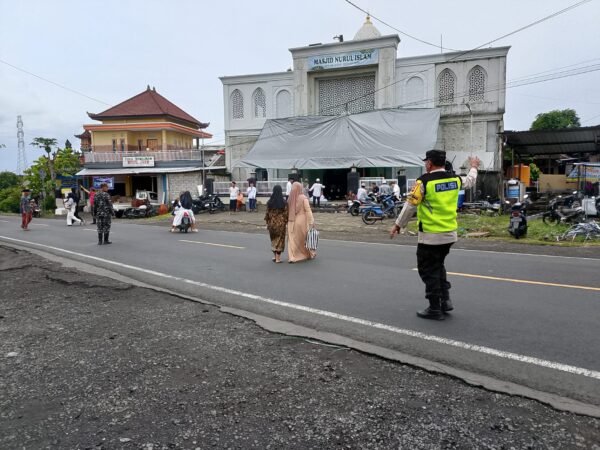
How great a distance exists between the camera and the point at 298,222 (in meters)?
9.66

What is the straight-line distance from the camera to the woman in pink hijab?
9648 mm

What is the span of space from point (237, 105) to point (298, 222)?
25.4 m

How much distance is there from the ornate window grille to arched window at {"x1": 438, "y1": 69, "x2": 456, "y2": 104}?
13.3 feet

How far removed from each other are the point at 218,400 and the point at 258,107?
30.8 meters

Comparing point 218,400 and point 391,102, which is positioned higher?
point 391,102

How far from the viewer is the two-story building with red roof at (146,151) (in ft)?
118

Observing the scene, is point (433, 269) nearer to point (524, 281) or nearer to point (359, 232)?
point (524, 281)

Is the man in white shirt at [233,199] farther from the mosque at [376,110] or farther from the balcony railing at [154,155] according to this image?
the balcony railing at [154,155]

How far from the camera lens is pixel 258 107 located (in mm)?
32625

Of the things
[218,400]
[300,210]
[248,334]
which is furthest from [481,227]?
[218,400]

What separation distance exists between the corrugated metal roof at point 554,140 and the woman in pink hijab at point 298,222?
1274 centimetres

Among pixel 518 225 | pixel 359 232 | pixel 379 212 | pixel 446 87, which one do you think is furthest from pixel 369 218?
pixel 446 87

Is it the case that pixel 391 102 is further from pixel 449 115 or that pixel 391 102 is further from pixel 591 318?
pixel 591 318

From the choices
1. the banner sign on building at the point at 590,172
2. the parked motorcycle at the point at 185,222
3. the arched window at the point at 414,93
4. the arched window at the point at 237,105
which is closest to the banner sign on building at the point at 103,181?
the arched window at the point at 237,105
